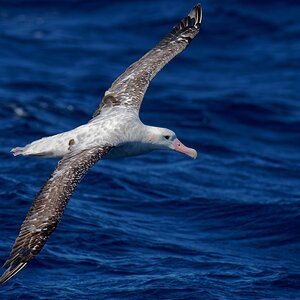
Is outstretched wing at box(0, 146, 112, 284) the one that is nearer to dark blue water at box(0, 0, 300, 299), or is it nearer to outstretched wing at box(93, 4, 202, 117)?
dark blue water at box(0, 0, 300, 299)

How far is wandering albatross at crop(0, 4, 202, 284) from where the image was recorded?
9.64 meters

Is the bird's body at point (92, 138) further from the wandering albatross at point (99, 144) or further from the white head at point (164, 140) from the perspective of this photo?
the white head at point (164, 140)

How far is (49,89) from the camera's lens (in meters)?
21.0

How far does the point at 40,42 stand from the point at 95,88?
3.95 metres

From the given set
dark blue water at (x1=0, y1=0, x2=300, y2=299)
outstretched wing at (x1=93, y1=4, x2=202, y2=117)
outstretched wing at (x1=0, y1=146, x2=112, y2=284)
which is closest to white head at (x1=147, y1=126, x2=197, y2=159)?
outstretched wing at (x1=93, y1=4, x2=202, y2=117)

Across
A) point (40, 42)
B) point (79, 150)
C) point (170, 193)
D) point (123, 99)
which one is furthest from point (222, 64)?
point (79, 150)

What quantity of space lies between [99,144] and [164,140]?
126 centimetres

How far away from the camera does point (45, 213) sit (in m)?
9.79

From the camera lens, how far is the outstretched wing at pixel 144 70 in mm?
12914

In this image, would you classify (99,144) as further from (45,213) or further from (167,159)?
(167,159)

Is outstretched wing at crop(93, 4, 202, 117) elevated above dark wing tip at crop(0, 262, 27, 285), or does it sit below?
above

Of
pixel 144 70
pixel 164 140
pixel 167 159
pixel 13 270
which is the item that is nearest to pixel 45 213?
pixel 13 270

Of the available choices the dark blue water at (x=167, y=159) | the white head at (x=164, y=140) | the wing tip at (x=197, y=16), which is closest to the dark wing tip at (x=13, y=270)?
the dark blue water at (x=167, y=159)

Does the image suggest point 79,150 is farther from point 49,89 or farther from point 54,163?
point 49,89
